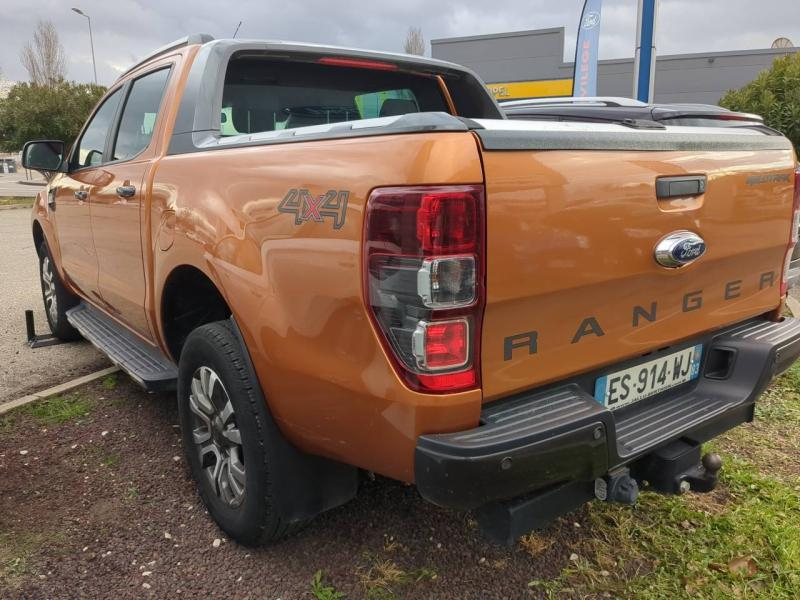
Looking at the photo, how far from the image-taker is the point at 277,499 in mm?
2131

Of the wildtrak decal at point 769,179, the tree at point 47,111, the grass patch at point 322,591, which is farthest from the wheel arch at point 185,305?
the tree at point 47,111

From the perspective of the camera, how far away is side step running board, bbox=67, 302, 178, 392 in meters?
2.94

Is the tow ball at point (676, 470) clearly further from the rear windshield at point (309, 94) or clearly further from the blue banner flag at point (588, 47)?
the blue banner flag at point (588, 47)

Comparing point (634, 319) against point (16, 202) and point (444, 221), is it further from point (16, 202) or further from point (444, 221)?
point (16, 202)

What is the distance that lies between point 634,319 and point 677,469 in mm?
561

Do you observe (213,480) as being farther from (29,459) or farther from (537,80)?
(537,80)

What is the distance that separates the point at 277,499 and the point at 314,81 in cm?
211

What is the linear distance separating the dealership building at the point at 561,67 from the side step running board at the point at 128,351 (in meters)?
23.2

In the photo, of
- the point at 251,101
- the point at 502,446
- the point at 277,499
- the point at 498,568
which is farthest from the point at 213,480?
the point at 251,101

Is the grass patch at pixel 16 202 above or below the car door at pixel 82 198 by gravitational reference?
below

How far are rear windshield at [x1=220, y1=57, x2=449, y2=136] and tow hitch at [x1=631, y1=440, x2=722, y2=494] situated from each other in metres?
2.14

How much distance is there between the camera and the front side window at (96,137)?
12.3 ft

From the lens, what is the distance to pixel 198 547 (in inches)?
96.1

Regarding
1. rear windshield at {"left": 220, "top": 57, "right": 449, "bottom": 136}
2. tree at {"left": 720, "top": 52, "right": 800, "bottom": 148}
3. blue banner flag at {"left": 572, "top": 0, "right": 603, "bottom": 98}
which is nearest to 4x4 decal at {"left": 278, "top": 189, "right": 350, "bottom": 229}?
rear windshield at {"left": 220, "top": 57, "right": 449, "bottom": 136}
